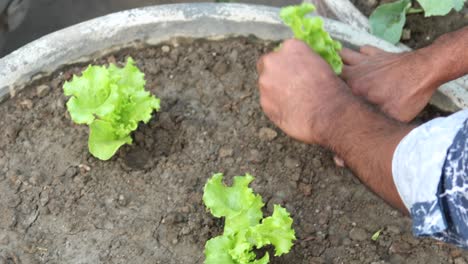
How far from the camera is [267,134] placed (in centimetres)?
184

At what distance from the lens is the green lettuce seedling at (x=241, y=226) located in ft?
4.99

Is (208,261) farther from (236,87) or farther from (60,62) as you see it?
(60,62)

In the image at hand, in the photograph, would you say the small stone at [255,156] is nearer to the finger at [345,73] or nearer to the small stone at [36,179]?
the finger at [345,73]

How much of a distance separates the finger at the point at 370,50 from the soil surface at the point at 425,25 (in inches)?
12.5

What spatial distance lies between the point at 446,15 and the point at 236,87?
29.5 inches

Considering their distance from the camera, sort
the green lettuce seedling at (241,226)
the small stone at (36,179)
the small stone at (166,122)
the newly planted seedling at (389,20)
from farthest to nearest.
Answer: the newly planted seedling at (389,20)
the small stone at (166,122)
the small stone at (36,179)
the green lettuce seedling at (241,226)

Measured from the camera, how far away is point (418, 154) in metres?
1.22

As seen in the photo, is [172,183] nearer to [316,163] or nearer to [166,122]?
[166,122]

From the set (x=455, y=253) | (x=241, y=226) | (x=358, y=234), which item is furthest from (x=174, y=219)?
A: (x=455, y=253)

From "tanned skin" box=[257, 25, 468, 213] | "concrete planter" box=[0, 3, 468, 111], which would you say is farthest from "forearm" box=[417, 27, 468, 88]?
"concrete planter" box=[0, 3, 468, 111]

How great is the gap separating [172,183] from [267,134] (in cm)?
27

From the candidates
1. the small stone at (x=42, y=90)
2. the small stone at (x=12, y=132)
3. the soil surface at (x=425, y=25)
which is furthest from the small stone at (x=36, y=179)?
the soil surface at (x=425, y=25)

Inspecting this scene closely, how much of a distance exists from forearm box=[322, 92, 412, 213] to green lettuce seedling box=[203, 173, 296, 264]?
0.61ft

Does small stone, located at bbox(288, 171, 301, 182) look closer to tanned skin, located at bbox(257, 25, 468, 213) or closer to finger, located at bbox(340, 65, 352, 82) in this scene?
tanned skin, located at bbox(257, 25, 468, 213)
